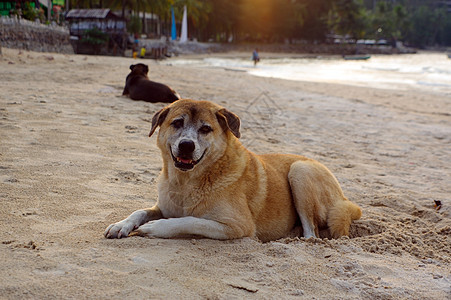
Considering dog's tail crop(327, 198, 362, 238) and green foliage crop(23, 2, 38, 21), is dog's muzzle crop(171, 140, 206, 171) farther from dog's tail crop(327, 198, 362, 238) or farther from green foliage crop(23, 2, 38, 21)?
green foliage crop(23, 2, 38, 21)

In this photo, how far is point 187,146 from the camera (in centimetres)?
412

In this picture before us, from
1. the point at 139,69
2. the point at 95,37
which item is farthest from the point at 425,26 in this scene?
the point at 139,69

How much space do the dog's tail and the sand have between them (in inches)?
6.0

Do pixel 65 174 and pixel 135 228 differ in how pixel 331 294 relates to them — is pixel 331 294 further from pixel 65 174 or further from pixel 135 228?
pixel 65 174

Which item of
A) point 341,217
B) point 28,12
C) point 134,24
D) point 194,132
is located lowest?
point 341,217

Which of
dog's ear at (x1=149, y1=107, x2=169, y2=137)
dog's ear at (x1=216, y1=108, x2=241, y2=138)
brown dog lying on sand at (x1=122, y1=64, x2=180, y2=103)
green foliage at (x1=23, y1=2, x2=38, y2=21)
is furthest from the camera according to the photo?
green foliage at (x1=23, y1=2, x2=38, y2=21)

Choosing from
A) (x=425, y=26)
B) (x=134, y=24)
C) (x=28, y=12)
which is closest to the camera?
(x=28, y=12)

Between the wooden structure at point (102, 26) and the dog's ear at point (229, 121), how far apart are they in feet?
142

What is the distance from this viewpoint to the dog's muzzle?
4123 millimetres

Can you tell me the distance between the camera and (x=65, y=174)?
5.56m

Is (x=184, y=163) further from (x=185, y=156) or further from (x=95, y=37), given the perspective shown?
(x=95, y=37)

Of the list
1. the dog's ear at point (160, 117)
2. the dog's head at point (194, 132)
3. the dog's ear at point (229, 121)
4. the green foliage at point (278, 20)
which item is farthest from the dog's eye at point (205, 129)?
the green foliage at point (278, 20)

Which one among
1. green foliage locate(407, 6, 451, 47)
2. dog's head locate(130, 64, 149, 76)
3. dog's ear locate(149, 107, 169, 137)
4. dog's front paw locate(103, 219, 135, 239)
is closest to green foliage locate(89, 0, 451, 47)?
green foliage locate(407, 6, 451, 47)

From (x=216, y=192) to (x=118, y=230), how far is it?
0.98 meters
